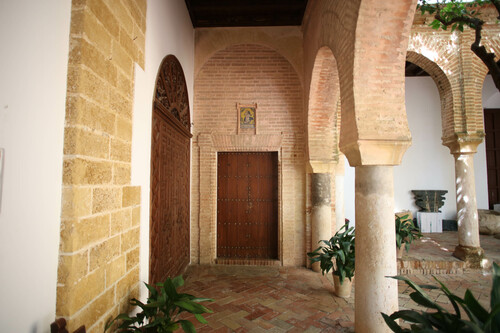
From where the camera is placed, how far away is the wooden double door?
5.68 meters

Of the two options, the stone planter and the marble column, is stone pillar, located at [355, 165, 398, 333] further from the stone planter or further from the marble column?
the marble column

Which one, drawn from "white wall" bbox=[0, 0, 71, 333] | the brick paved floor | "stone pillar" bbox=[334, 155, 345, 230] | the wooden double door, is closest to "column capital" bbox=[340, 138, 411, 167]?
the brick paved floor

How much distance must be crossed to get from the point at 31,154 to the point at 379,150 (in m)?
2.90

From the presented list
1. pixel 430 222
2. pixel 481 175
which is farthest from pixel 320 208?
pixel 481 175

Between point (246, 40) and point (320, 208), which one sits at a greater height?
point (246, 40)

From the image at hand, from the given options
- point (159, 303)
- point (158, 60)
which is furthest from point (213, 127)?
point (159, 303)

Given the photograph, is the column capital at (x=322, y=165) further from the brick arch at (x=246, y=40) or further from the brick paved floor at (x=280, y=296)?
the brick arch at (x=246, y=40)

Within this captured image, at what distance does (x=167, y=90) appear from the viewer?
367 cm

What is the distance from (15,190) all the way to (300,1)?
5597 millimetres

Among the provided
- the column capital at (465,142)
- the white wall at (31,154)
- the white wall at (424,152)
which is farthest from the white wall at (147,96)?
the white wall at (424,152)

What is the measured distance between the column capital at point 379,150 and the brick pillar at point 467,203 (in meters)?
3.68

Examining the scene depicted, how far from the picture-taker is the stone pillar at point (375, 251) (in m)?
2.54

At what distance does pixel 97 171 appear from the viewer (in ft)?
5.74

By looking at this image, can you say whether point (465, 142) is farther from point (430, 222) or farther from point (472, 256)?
point (430, 222)
